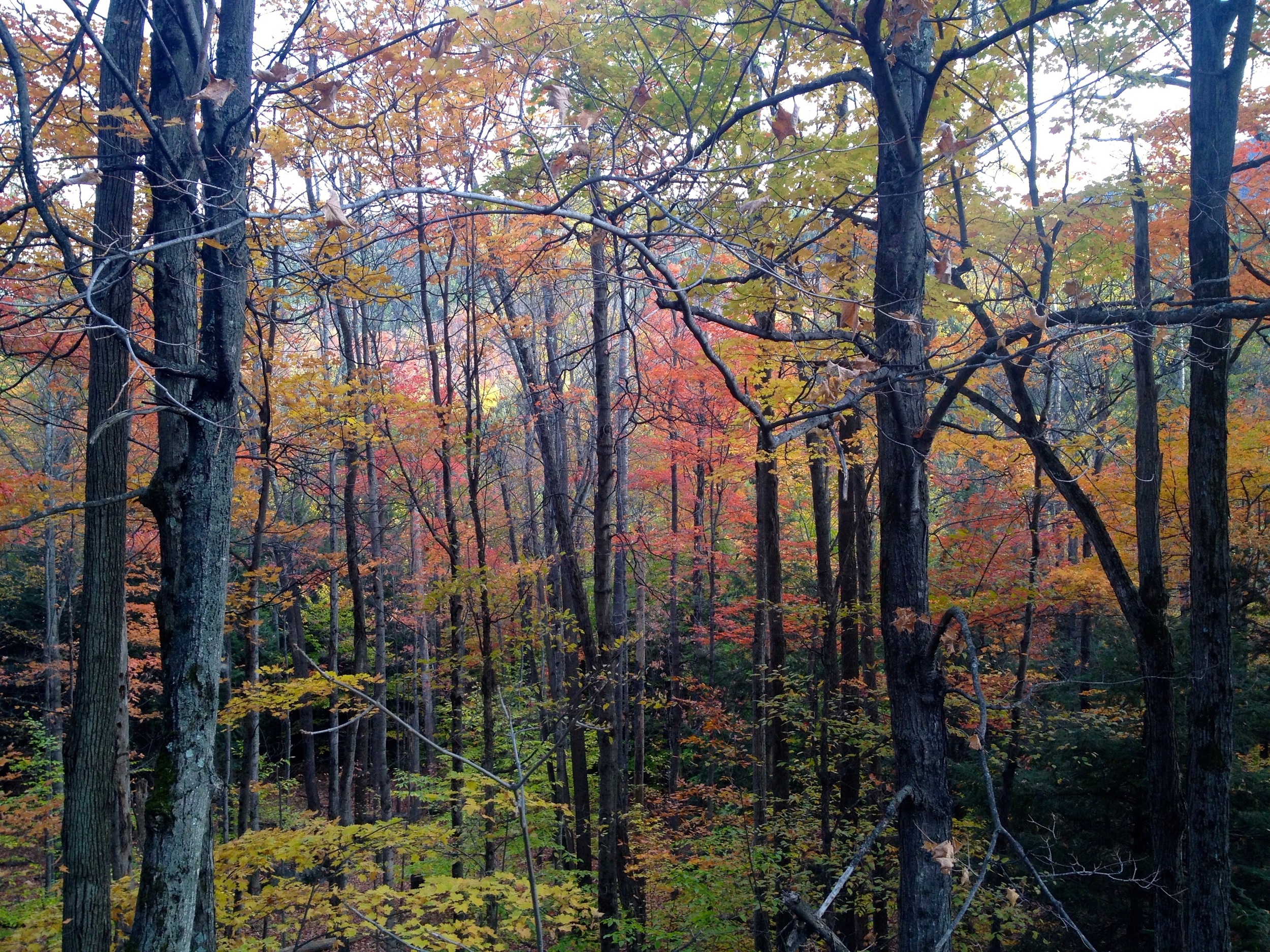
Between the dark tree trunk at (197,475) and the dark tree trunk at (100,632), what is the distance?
1238 millimetres

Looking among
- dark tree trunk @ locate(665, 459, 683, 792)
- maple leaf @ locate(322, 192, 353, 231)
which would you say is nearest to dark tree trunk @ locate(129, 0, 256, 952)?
maple leaf @ locate(322, 192, 353, 231)

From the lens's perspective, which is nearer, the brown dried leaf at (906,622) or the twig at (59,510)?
the twig at (59,510)

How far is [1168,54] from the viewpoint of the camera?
20.2 feet

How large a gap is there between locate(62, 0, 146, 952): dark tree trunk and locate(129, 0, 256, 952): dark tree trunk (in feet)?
4.06

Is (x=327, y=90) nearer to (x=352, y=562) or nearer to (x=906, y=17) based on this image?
(x=906, y=17)

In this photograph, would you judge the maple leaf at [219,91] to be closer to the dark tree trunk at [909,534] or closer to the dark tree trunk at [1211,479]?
the dark tree trunk at [909,534]

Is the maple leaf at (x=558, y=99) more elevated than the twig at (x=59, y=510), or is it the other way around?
the maple leaf at (x=558, y=99)

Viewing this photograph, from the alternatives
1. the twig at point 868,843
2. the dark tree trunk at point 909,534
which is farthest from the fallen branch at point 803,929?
the dark tree trunk at point 909,534

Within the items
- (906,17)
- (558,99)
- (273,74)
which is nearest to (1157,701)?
(906,17)

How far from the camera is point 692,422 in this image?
8844mm

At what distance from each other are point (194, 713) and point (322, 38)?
13.4 feet

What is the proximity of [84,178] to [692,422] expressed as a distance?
275 inches

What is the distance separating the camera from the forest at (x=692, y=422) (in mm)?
3525

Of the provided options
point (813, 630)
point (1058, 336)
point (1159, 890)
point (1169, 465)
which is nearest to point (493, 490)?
point (813, 630)
